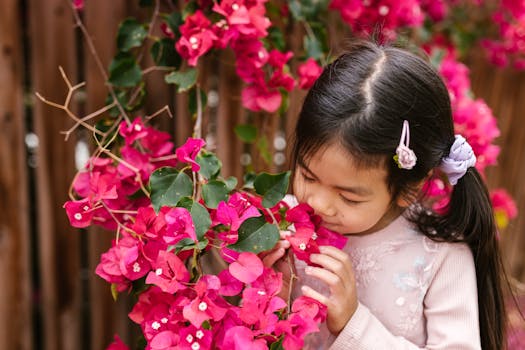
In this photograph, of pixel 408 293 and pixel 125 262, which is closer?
pixel 125 262

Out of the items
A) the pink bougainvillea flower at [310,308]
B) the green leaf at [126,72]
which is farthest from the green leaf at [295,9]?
the pink bougainvillea flower at [310,308]

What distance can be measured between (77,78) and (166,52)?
0.33m

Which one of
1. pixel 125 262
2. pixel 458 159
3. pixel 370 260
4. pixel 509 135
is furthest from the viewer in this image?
pixel 509 135

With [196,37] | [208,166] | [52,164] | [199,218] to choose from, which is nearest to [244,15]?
[196,37]

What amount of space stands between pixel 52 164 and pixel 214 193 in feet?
2.22

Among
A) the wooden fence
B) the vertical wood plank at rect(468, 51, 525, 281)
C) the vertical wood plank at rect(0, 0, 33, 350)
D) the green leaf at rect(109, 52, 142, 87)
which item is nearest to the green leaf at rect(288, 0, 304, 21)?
the wooden fence

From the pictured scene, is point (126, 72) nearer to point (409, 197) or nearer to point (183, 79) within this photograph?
point (183, 79)

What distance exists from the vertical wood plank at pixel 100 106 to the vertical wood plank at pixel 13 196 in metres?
0.16

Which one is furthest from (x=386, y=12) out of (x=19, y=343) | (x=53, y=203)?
(x=19, y=343)

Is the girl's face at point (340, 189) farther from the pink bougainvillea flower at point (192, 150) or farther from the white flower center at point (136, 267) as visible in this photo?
the white flower center at point (136, 267)

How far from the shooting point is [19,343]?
1509 millimetres

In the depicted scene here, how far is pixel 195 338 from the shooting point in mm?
914

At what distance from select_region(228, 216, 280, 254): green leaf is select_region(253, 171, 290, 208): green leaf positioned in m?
0.04

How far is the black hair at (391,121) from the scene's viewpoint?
995 millimetres
